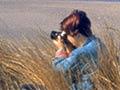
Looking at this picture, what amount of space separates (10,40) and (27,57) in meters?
0.52

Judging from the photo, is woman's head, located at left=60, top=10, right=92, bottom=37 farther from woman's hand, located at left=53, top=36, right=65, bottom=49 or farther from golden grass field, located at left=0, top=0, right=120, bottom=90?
golden grass field, located at left=0, top=0, right=120, bottom=90

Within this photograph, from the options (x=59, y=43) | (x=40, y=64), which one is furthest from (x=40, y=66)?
(x=59, y=43)

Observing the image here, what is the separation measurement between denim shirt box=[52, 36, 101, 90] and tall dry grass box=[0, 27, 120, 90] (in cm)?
5

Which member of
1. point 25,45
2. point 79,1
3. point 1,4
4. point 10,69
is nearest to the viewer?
point 10,69

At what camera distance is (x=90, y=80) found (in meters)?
4.73

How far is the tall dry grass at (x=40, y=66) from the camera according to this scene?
4734 millimetres

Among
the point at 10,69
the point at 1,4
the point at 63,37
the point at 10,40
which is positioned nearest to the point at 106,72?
the point at 63,37

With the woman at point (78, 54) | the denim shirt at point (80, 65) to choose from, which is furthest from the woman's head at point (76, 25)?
the denim shirt at point (80, 65)

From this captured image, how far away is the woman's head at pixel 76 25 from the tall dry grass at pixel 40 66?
0.67 feet

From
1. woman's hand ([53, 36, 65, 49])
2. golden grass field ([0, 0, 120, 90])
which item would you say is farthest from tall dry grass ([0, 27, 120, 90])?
woman's hand ([53, 36, 65, 49])

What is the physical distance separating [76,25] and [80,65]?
295mm

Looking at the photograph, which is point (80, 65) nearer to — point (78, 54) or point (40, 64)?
point (78, 54)

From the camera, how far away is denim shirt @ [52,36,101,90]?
471 cm

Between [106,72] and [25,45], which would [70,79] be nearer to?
[106,72]
